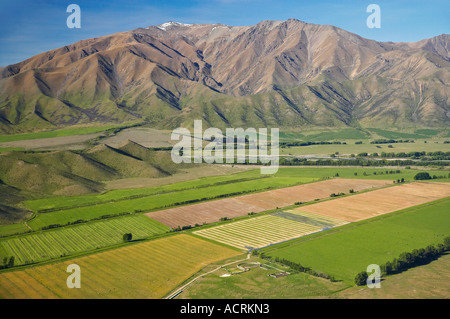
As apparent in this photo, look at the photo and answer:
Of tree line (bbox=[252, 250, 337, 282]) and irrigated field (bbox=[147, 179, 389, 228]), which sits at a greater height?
irrigated field (bbox=[147, 179, 389, 228])

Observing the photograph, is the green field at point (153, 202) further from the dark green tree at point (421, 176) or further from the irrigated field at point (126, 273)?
the dark green tree at point (421, 176)

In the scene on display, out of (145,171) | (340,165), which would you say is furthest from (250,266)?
(340,165)

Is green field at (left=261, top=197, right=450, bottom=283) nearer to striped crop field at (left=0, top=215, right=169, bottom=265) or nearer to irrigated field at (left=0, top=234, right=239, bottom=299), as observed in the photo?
irrigated field at (left=0, top=234, right=239, bottom=299)

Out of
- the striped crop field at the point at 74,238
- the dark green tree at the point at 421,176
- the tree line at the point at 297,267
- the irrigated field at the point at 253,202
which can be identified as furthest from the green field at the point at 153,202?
the tree line at the point at 297,267

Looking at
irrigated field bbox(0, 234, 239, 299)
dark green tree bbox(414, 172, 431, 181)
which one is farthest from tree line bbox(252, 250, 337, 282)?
dark green tree bbox(414, 172, 431, 181)

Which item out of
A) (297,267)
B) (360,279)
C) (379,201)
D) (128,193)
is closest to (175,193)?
(128,193)
